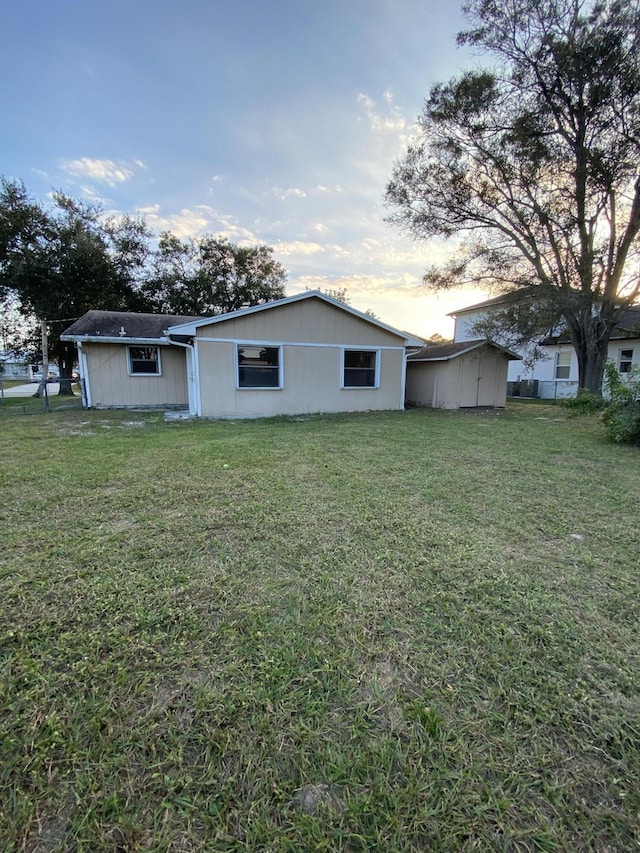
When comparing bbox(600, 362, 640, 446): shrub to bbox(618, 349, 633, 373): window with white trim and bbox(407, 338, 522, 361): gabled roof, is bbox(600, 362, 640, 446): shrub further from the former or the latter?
bbox(618, 349, 633, 373): window with white trim

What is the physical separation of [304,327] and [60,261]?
16.4 metres

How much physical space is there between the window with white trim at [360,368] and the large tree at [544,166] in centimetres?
599

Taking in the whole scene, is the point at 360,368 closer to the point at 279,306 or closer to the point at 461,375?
the point at 279,306

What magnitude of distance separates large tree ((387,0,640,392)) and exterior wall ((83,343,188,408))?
10.5 m

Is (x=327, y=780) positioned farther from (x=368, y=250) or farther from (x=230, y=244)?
(x=230, y=244)

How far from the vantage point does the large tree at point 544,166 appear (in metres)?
11.2

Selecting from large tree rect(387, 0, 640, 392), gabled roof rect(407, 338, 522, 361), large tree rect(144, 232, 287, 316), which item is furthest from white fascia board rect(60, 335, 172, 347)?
large tree rect(144, 232, 287, 316)

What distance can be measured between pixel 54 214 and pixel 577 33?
2351 centimetres

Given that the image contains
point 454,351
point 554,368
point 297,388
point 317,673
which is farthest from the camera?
point 554,368

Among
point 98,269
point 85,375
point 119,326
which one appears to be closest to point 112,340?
point 119,326

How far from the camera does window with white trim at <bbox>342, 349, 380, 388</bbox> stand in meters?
11.4

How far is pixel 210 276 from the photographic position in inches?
968

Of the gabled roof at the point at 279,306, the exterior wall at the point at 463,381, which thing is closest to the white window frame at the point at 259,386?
the gabled roof at the point at 279,306

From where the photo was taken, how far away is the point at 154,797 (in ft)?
3.96
